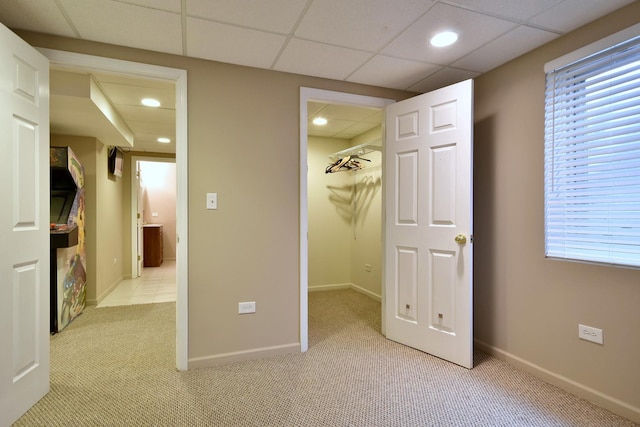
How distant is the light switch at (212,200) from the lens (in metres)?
2.40

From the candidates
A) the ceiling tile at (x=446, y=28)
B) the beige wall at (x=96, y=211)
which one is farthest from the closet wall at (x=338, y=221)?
the beige wall at (x=96, y=211)

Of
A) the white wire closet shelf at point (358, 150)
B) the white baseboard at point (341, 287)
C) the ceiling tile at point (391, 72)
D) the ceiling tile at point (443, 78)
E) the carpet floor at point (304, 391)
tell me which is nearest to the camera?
the carpet floor at point (304, 391)

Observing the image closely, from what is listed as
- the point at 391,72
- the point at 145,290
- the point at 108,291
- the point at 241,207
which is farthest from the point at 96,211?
the point at 391,72

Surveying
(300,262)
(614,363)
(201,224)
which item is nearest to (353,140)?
(300,262)

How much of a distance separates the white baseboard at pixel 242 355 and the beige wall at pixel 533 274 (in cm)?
161

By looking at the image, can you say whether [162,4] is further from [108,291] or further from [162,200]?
[162,200]

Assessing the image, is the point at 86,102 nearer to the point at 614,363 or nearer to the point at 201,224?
the point at 201,224

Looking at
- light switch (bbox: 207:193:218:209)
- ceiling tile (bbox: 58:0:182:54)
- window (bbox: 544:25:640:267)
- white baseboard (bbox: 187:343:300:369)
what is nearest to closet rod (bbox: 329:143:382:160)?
window (bbox: 544:25:640:267)

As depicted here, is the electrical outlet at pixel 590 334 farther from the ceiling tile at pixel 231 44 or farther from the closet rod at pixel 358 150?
the ceiling tile at pixel 231 44

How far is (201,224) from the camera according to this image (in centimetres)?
238

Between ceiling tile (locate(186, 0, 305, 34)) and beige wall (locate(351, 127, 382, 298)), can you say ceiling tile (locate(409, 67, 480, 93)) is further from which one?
ceiling tile (locate(186, 0, 305, 34))

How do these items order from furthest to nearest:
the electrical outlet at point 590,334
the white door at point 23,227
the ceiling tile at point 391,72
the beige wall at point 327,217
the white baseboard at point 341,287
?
1. the beige wall at point 327,217
2. the white baseboard at point 341,287
3. the ceiling tile at point 391,72
4. the electrical outlet at point 590,334
5. the white door at point 23,227

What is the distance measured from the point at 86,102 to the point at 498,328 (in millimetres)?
3958

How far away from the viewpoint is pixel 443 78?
2.74 metres
